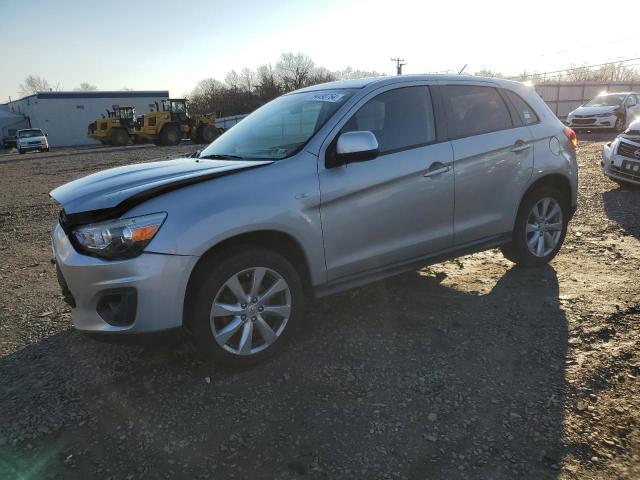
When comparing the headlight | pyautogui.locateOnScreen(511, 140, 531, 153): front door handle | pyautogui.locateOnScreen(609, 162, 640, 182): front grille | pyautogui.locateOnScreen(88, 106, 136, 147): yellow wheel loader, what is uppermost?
pyautogui.locateOnScreen(88, 106, 136, 147): yellow wheel loader

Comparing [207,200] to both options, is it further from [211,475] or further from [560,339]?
[560,339]

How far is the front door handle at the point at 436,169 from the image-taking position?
3.63 m

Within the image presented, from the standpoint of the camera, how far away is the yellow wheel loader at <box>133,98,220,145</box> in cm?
2916

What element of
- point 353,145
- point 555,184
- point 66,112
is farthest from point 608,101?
point 66,112

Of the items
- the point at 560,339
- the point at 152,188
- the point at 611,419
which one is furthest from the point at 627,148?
the point at 152,188

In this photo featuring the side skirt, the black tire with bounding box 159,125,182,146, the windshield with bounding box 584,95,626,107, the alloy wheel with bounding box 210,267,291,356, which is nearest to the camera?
the alloy wheel with bounding box 210,267,291,356

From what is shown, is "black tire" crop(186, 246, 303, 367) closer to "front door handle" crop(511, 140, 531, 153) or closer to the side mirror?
the side mirror

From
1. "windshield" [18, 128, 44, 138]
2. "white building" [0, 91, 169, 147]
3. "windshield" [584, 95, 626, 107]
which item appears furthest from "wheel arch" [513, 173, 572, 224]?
"white building" [0, 91, 169, 147]

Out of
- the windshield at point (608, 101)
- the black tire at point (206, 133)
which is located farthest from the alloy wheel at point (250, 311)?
the black tire at point (206, 133)

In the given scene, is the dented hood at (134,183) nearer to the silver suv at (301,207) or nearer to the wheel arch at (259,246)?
the silver suv at (301,207)

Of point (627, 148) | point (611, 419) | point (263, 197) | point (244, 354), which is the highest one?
point (263, 197)

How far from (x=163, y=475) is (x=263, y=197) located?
1564 millimetres

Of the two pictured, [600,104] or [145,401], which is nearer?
[145,401]

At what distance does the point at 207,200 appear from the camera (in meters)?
2.79
